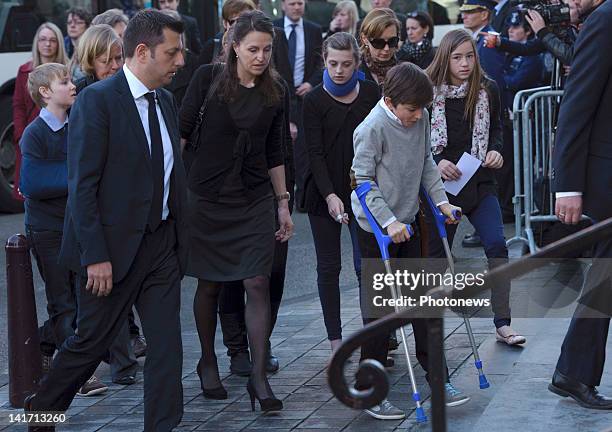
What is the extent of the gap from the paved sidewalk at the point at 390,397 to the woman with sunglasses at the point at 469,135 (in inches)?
16.2

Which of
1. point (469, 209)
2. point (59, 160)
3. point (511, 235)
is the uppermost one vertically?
point (59, 160)

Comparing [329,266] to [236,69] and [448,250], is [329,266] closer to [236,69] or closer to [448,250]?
[448,250]

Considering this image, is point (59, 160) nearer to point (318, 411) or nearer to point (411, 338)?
point (318, 411)

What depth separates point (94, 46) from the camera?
6.54 metres

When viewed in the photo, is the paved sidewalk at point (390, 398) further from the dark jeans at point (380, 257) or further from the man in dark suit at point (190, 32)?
the man in dark suit at point (190, 32)

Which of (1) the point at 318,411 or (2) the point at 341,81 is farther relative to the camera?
(2) the point at 341,81

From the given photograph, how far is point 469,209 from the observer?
279 inches

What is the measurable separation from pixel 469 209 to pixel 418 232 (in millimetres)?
1159

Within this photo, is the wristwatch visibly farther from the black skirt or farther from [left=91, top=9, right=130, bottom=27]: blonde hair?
[left=91, top=9, right=130, bottom=27]: blonde hair

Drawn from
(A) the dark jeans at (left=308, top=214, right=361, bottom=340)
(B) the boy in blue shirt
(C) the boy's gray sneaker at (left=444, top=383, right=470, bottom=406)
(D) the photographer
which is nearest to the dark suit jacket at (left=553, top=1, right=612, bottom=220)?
(C) the boy's gray sneaker at (left=444, top=383, right=470, bottom=406)

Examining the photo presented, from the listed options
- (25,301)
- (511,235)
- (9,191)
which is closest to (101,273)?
(25,301)

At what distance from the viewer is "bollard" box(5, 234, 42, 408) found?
6184mm

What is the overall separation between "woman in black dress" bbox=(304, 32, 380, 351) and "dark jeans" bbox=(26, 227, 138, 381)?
44.1 inches

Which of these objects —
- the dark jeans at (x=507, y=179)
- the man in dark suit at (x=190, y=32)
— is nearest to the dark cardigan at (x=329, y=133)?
the dark jeans at (x=507, y=179)
